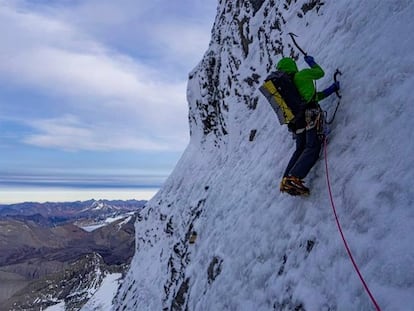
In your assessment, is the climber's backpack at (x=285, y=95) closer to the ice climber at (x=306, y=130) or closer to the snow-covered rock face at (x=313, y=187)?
the ice climber at (x=306, y=130)

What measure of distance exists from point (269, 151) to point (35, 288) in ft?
614

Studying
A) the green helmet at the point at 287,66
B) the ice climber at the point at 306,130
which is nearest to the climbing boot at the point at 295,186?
the ice climber at the point at 306,130

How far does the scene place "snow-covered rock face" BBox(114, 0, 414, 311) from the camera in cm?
578

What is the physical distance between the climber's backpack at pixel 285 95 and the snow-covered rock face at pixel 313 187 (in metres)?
0.95

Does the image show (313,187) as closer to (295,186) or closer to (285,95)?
(295,186)

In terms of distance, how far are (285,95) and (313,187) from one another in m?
2.04

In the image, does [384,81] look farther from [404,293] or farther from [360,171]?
[404,293]

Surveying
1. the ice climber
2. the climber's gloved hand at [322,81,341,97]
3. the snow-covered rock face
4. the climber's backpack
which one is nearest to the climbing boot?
the ice climber

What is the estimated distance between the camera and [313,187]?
782cm

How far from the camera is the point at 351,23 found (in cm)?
983

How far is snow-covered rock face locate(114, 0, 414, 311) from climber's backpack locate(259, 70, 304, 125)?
3.11 ft

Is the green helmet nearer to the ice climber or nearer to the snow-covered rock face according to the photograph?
the ice climber

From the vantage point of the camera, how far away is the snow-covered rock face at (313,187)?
5.78 meters

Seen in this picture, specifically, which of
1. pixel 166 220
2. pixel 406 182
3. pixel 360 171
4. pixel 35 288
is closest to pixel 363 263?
pixel 406 182
